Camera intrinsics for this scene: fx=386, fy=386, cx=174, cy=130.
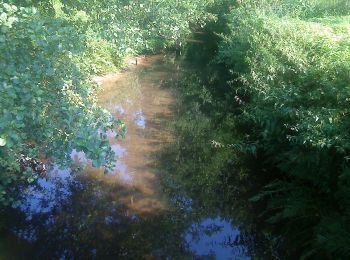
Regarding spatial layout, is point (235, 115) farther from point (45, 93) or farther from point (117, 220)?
point (45, 93)

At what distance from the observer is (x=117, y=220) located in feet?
25.9

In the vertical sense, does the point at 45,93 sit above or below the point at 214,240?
above

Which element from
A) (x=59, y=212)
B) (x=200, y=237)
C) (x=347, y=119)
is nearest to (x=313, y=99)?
(x=347, y=119)

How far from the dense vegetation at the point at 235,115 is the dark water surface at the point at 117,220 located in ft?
1.87

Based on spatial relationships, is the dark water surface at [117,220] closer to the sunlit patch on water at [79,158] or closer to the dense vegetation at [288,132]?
the sunlit patch on water at [79,158]

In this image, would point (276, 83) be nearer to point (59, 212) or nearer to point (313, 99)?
point (313, 99)

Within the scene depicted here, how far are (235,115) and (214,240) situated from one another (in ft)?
19.3

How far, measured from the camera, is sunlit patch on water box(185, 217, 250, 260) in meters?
→ 7.20

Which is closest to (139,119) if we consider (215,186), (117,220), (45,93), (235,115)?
(235,115)

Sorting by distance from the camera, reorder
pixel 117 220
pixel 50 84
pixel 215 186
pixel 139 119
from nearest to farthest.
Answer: pixel 50 84 < pixel 117 220 < pixel 215 186 < pixel 139 119

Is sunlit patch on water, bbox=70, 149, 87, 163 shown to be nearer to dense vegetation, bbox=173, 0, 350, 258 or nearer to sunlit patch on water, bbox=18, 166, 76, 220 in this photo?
sunlit patch on water, bbox=18, 166, 76, 220

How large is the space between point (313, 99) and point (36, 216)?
6.27m

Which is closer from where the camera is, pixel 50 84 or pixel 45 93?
pixel 45 93

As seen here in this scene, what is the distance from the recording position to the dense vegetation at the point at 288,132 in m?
6.83
